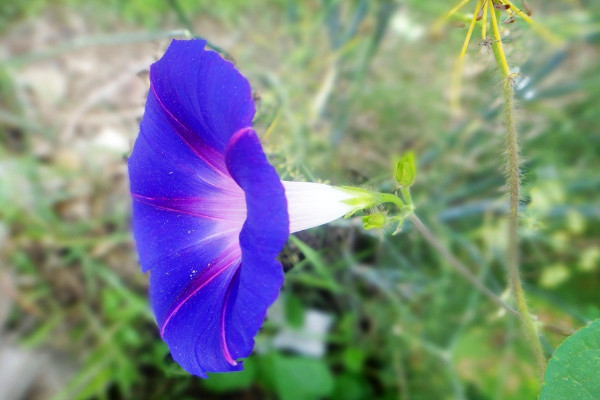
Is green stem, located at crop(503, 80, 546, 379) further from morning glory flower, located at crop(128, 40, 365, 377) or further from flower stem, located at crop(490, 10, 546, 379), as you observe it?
morning glory flower, located at crop(128, 40, 365, 377)

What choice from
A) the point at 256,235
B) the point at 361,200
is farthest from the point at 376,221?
the point at 256,235

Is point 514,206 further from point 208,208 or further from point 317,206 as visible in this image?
point 208,208

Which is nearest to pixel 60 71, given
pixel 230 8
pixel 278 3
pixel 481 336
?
pixel 230 8

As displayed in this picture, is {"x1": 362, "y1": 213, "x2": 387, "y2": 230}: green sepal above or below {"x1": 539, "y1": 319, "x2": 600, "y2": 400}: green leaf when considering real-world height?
above

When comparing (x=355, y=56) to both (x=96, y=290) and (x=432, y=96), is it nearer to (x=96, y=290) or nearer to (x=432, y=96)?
Result: (x=432, y=96)

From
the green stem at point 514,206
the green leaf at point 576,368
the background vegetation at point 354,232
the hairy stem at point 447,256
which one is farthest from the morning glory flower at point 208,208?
the background vegetation at point 354,232

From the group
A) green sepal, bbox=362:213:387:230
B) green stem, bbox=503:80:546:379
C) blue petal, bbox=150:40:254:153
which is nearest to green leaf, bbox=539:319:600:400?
green stem, bbox=503:80:546:379
